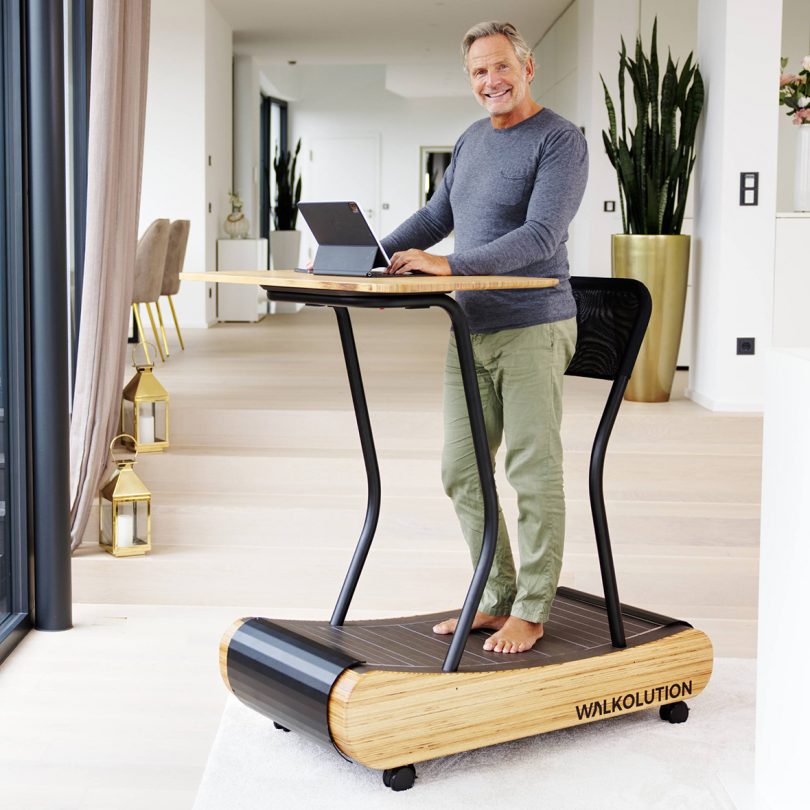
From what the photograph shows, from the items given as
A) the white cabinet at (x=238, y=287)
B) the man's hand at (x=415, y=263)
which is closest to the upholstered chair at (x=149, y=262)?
the white cabinet at (x=238, y=287)

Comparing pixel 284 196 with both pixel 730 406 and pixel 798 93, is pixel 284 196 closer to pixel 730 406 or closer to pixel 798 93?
pixel 798 93

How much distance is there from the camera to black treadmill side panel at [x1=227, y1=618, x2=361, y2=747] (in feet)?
7.60

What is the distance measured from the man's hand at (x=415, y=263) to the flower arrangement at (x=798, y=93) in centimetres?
348

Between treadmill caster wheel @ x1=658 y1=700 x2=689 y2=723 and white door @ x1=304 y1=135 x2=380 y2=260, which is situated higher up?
white door @ x1=304 y1=135 x2=380 y2=260

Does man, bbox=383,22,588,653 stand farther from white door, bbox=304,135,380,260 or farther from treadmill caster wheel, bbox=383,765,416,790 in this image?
white door, bbox=304,135,380,260

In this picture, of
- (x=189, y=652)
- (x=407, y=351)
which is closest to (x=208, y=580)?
(x=189, y=652)

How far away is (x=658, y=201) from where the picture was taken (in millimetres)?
5137

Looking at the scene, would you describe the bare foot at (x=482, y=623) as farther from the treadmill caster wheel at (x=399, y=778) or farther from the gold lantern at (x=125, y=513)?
the gold lantern at (x=125, y=513)

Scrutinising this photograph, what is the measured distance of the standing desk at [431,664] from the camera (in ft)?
7.39

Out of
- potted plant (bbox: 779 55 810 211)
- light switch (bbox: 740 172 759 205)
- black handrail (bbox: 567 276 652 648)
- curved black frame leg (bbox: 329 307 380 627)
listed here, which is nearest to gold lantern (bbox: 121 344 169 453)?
curved black frame leg (bbox: 329 307 380 627)

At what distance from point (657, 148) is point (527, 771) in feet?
11.1

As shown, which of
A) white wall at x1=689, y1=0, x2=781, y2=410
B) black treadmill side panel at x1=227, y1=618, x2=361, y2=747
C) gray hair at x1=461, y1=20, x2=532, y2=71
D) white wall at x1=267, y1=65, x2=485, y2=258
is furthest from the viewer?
white wall at x1=267, y1=65, x2=485, y2=258

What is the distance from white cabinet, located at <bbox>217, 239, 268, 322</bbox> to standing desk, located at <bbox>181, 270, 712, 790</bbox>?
6.84 metres

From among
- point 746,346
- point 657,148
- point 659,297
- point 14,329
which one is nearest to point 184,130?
point 657,148
